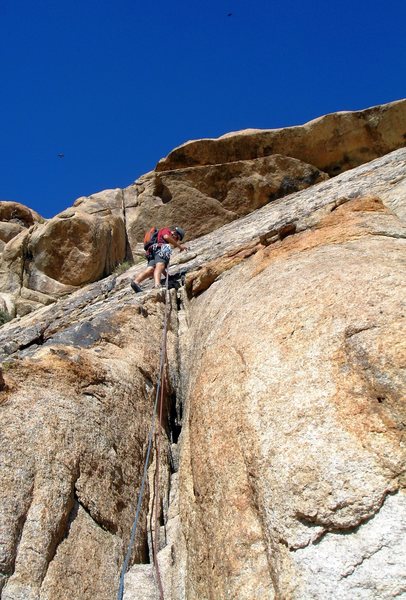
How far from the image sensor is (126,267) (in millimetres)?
19609

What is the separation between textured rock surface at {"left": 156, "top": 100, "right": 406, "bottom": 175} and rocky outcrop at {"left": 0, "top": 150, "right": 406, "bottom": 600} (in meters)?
12.6

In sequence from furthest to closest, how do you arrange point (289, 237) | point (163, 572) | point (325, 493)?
point (289, 237) < point (163, 572) < point (325, 493)

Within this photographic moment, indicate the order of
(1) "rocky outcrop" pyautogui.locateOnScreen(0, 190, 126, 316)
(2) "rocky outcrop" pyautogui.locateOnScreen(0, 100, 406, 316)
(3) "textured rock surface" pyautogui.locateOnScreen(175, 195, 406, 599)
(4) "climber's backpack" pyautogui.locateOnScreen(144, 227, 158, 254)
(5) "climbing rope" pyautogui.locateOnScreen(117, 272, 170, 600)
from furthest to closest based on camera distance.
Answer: (1) "rocky outcrop" pyautogui.locateOnScreen(0, 190, 126, 316)
(2) "rocky outcrop" pyautogui.locateOnScreen(0, 100, 406, 316)
(4) "climber's backpack" pyautogui.locateOnScreen(144, 227, 158, 254)
(5) "climbing rope" pyautogui.locateOnScreen(117, 272, 170, 600)
(3) "textured rock surface" pyautogui.locateOnScreen(175, 195, 406, 599)

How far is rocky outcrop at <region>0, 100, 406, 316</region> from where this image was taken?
2092 cm

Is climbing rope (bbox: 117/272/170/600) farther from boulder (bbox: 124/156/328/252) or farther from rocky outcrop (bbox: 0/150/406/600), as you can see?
boulder (bbox: 124/156/328/252)

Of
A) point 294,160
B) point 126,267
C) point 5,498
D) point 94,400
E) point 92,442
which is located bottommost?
point 5,498

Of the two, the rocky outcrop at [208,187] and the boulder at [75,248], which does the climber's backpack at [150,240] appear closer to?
the rocky outcrop at [208,187]

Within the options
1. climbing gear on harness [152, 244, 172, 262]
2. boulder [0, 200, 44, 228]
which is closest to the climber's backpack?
climbing gear on harness [152, 244, 172, 262]

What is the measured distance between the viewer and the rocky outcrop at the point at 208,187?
20922 mm

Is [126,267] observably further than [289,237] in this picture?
Yes

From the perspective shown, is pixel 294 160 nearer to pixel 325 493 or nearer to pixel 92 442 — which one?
pixel 92 442

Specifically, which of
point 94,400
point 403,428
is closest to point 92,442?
point 94,400

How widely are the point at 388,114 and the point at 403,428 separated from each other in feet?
58.3

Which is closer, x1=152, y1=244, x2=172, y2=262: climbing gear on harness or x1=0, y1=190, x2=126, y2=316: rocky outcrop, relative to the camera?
x1=152, y1=244, x2=172, y2=262: climbing gear on harness
